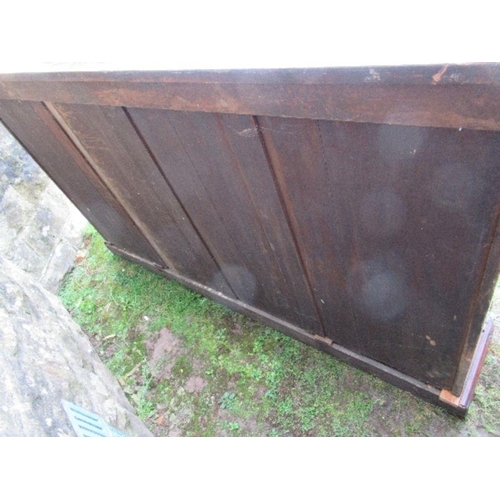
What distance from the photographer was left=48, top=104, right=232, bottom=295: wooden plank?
2197 mm

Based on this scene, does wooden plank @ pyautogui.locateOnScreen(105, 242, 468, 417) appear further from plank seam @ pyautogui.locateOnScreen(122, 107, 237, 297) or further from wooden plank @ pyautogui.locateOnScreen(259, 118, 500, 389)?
plank seam @ pyautogui.locateOnScreen(122, 107, 237, 297)

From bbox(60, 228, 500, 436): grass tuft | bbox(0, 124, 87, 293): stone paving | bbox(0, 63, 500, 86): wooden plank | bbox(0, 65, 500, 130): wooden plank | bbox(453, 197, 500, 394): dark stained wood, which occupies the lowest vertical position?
bbox(60, 228, 500, 436): grass tuft

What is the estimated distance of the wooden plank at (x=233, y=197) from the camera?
1723mm

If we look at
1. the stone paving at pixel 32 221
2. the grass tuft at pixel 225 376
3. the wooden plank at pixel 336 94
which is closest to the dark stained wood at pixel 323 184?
the wooden plank at pixel 336 94

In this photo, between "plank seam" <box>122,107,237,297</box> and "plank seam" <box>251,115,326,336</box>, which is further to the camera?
"plank seam" <box>122,107,237,297</box>

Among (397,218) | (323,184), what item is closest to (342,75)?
(323,184)

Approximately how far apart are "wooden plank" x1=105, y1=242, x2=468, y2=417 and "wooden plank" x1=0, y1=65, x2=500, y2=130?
1.81 metres

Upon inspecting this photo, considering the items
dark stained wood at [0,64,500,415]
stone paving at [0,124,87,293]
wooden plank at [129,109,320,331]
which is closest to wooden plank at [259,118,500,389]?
dark stained wood at [0,64,500,415]

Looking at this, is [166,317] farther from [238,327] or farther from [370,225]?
[370,225]

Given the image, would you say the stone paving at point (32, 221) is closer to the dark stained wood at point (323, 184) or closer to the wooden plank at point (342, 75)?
the dark stained wood at point (323, 184)

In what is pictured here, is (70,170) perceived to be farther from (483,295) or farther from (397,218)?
(483,295)

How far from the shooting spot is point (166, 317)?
12.0 ft

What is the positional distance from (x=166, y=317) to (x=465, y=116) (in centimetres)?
312

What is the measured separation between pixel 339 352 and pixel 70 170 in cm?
253
